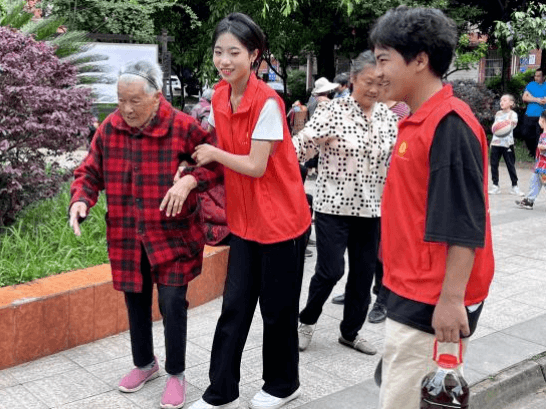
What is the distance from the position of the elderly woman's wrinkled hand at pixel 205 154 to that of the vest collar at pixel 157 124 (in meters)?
0.23

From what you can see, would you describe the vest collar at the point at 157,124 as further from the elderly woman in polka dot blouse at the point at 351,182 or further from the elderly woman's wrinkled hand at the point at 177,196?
the elderly woman in polka dot blouse at the point at 351,182

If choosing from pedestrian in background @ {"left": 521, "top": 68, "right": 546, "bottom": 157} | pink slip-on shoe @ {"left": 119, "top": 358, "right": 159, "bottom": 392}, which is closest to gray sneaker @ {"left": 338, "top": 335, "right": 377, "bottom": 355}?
pink slip-on shoe @ {"left": 119, "top": 358, "right": 159, "bottom": 392}

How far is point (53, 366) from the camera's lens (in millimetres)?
4117

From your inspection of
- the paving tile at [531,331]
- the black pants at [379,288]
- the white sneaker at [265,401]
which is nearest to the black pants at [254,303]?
the white sneaker at [265,401]

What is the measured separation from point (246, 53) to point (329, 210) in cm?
135

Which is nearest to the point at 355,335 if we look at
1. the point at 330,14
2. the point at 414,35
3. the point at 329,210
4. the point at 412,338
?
the point at 329,210

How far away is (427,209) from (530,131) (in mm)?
14037

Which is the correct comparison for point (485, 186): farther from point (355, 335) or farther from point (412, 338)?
point (355, 335)

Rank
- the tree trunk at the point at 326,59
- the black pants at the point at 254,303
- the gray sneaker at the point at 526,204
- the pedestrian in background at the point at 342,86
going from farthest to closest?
the tree trunk at the point at 326,59 → the gray sneaker at the point at 526,204 → the pedestrian in background at the point at 342,86 → the black pants at the point at 254,303

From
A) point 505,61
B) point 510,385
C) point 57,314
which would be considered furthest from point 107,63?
point 505,61

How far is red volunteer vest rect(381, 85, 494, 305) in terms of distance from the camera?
2.20 meters

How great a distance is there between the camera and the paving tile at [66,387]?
3.70 meters

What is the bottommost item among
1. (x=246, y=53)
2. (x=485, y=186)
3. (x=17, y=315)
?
(x=17, y=315)

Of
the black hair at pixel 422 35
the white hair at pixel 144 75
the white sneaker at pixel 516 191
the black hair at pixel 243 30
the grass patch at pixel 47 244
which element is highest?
the black hair at pixel 243 30
